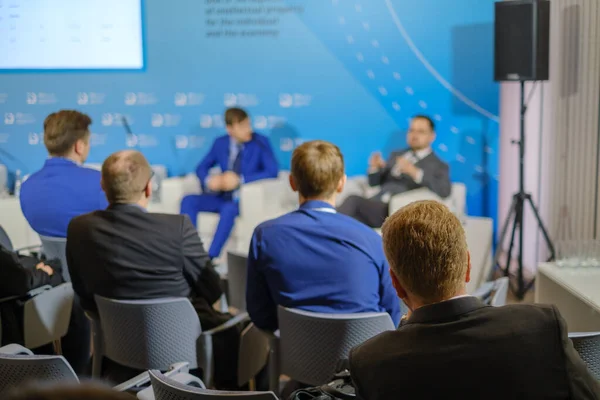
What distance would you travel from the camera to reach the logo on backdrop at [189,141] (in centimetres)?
698

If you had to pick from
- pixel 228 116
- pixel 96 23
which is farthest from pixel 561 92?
pixel 96 23

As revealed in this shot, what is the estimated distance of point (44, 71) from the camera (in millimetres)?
7051

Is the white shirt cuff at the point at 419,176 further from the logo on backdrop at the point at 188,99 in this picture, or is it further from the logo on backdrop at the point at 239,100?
the logo on backdrop at the point at 188,99

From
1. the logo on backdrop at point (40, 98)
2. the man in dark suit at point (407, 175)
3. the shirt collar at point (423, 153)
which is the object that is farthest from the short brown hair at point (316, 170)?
the logo on backdrop at point (40, 98)

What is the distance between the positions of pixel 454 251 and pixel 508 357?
26 centimetres

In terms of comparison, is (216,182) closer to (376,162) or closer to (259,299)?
(376,162)

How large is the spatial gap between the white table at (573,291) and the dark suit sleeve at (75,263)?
6.49 feet

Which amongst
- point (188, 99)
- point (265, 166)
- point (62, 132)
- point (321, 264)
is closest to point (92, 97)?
point (188, 99)

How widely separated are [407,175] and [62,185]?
3.01 metres

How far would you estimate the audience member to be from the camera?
9.80 feet

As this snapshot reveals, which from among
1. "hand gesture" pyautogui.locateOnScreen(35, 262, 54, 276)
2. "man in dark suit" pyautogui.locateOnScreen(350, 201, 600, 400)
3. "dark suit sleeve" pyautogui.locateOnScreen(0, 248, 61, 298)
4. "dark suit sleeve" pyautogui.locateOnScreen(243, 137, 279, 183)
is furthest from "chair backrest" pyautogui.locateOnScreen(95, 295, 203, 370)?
"dark suit sleeve" pyautogui.locateOnScreen(243, 137, 279, 183)

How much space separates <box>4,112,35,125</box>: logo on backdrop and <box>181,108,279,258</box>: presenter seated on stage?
6.09ft

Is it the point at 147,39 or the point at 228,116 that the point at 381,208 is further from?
the point at 147,39

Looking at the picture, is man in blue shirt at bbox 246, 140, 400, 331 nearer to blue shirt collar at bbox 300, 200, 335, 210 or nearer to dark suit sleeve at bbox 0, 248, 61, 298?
blue shirt collar at bbox 300, 200, 335, 210
